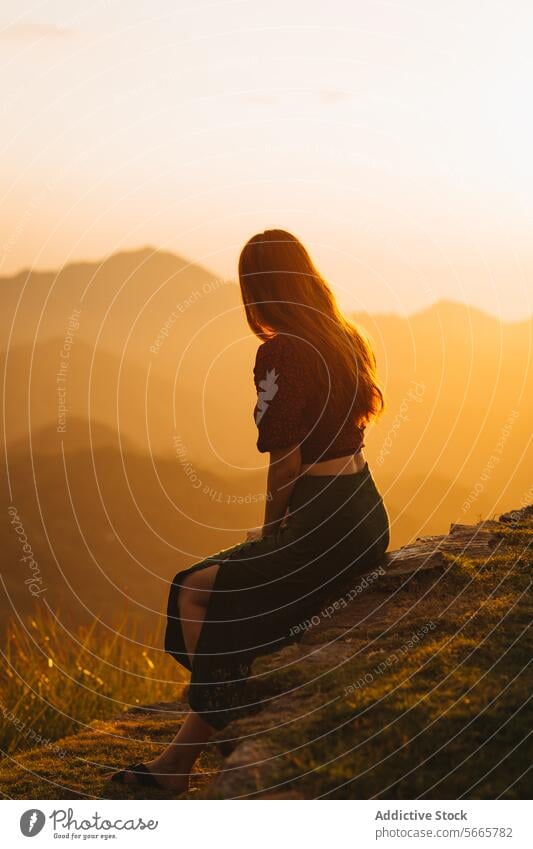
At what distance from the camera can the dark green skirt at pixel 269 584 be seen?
623 cm

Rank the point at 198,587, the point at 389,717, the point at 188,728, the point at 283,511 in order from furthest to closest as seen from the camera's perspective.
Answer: the point at 283,511, the point at 198,587, the point at 188,728, the point at 389,717

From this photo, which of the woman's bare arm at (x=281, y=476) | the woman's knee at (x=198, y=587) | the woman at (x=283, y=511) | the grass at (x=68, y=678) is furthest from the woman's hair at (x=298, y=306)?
the grass at (x=68, y=678)

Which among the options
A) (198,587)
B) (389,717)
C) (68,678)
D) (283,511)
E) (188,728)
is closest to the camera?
(389,717)

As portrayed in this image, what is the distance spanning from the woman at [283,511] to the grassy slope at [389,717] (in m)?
0.28

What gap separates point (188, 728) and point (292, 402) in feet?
6.31

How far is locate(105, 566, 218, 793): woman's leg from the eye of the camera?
6.13 meters

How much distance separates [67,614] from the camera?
1075cm

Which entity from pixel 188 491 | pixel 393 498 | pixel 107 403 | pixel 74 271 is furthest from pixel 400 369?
pixel 107 403

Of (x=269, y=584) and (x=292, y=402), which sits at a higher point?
(x=292, y=402)

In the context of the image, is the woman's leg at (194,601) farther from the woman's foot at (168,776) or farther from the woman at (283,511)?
the woman's foot at (168,776)

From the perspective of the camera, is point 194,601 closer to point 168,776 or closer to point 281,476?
point 281,476

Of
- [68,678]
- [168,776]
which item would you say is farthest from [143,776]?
[68,678]

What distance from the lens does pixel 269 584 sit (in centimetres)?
633

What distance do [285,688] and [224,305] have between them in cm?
368
